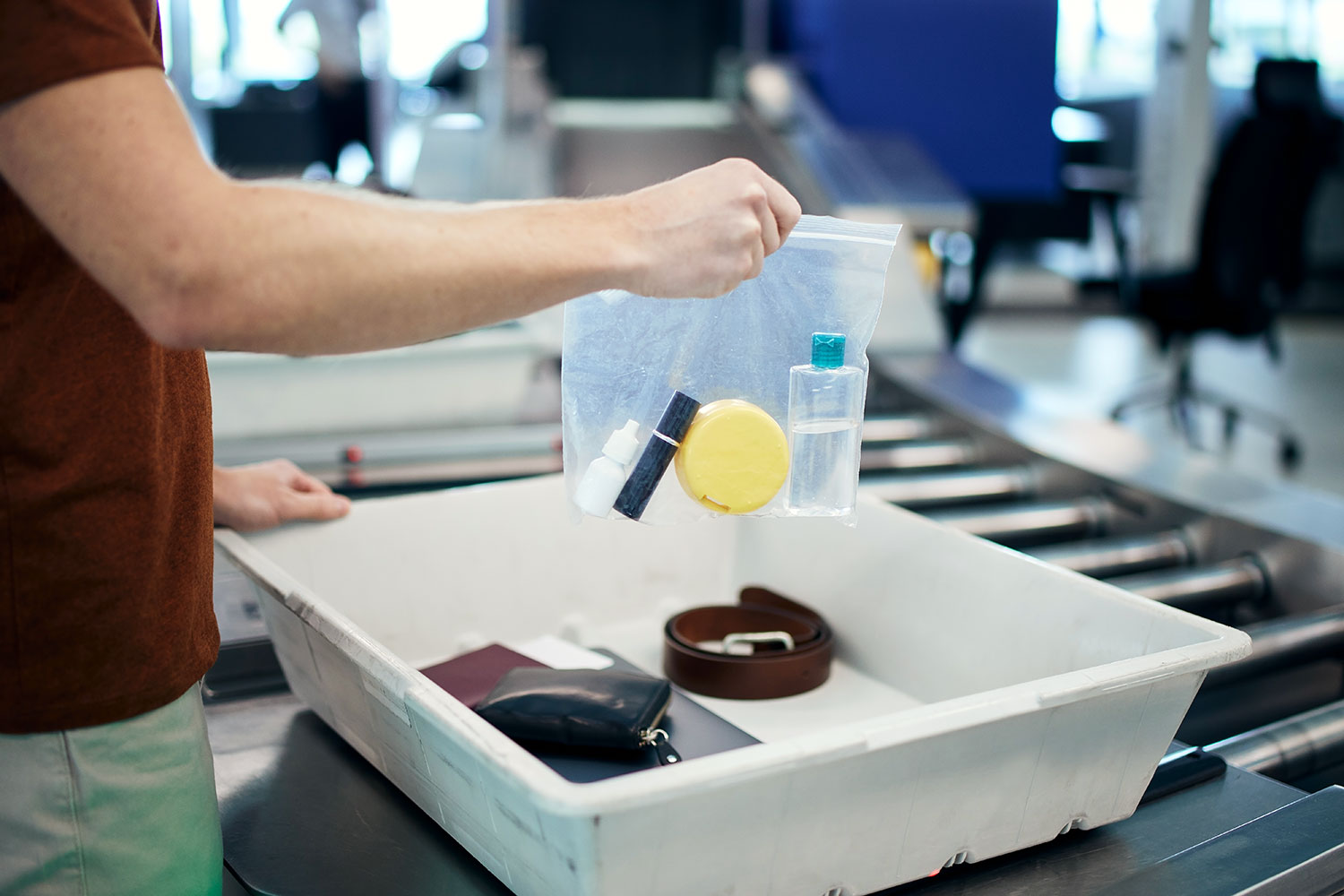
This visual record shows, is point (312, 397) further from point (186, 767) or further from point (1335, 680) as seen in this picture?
point (1335, 680)

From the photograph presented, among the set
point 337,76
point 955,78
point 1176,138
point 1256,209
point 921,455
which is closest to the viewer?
point 921,455

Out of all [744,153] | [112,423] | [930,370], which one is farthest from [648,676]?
[744,153]

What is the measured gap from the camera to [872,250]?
2.71 feet

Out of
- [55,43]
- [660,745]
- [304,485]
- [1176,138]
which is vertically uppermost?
[1176,138]

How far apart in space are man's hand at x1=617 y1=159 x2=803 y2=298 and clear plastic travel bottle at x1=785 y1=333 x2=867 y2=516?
187 mm

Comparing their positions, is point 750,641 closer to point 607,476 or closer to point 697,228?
point 607,476

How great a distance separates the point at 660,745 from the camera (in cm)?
84

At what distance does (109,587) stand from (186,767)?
14 centimetres

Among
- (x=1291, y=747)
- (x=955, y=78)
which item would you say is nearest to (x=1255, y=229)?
(x=955, y=78)

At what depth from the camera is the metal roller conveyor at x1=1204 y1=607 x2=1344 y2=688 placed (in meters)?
1.30

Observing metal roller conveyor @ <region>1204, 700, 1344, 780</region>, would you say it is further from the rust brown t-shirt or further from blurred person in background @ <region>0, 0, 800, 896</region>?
the rust brown t-shirt

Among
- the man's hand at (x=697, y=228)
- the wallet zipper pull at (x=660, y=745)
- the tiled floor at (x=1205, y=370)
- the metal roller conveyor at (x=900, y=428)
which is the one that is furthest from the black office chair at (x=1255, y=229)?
the man's hand at (x=697, y=228)

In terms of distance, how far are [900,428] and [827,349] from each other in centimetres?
143

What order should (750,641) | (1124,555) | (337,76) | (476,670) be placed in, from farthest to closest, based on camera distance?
1. (337,76)
2. (1124,555)
3. (750,641)
4. (476,670)
